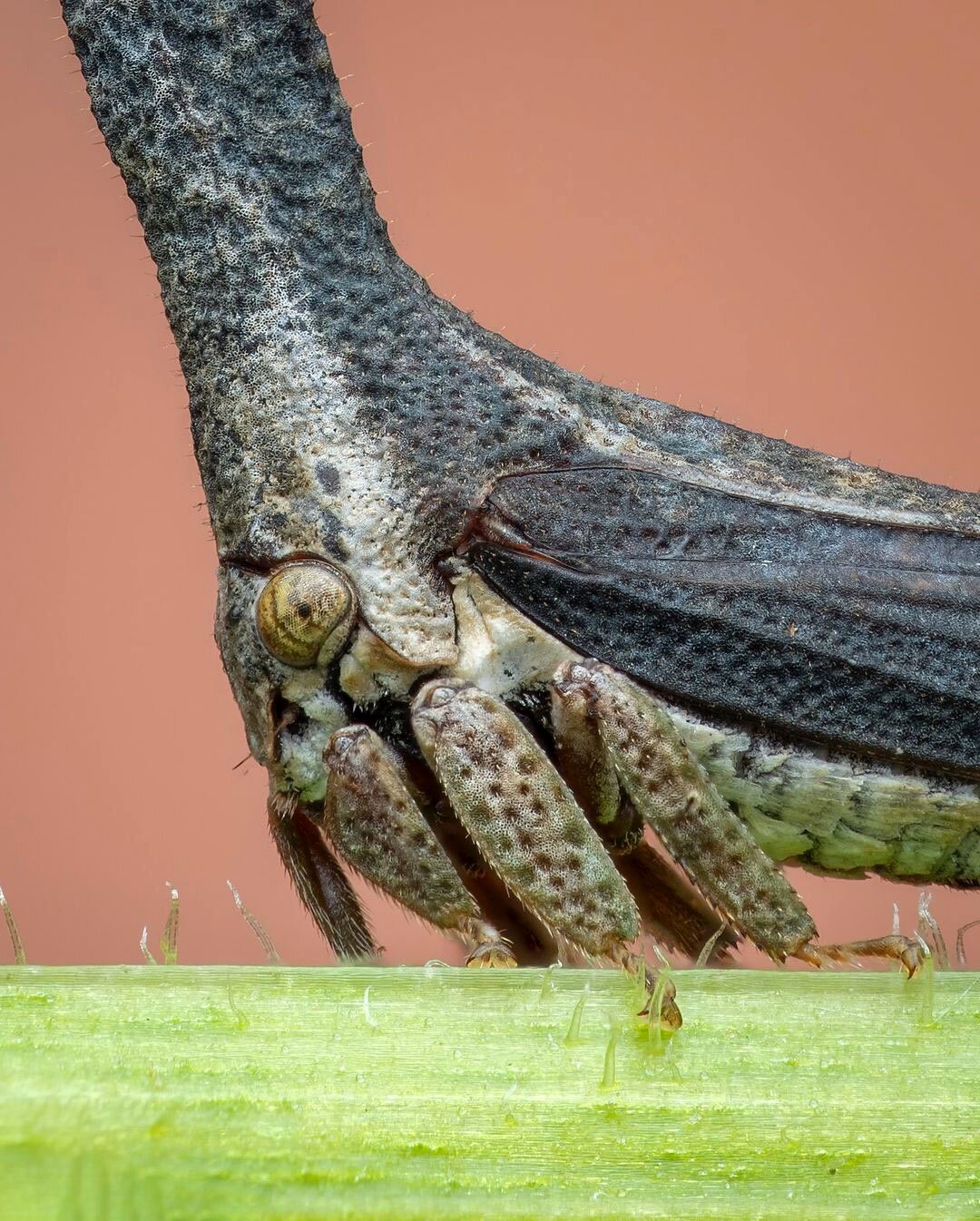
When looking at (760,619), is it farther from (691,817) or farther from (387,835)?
(387,835)

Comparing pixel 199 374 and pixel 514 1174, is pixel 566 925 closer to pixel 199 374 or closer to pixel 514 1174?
pixel 514 1174

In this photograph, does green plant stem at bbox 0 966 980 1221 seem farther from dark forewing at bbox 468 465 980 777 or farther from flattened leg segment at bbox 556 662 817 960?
dark forewing at bbox 468 465 980 777

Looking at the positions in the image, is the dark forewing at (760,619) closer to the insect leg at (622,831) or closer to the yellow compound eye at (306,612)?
the insect leg at (622,831)

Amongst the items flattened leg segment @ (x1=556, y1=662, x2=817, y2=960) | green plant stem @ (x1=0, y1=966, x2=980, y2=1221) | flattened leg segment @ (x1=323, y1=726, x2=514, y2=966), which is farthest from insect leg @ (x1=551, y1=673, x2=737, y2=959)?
green plant stem @ (x1=0, y1=966, x2=980, y2=1221)

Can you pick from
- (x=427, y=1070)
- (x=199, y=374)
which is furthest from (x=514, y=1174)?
(x=199, y=374)

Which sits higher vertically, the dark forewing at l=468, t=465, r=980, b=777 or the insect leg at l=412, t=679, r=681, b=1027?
the dark forewing at l=468, t=465, r=980, b=777

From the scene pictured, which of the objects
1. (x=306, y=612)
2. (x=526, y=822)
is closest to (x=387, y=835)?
(x=526, y=822)
